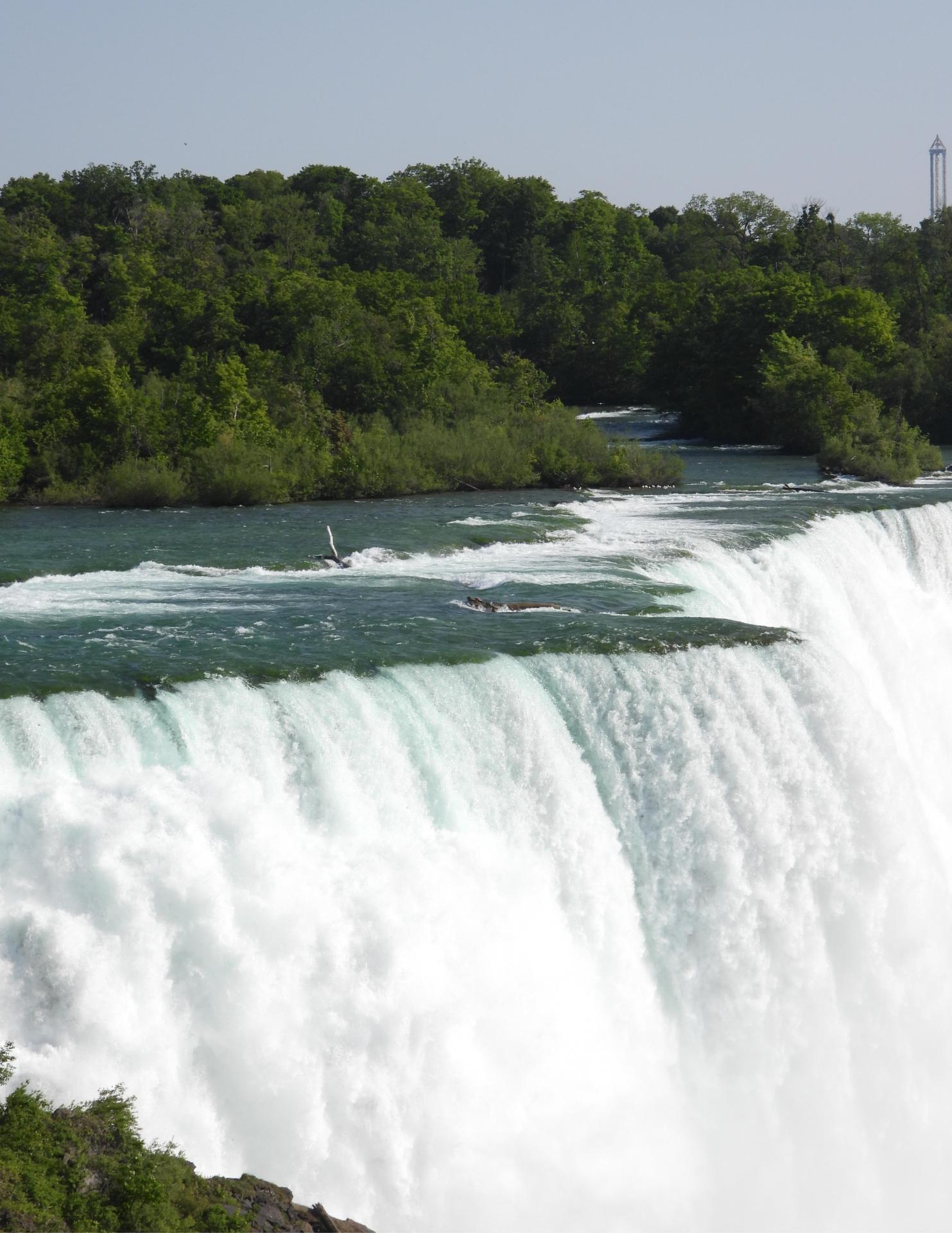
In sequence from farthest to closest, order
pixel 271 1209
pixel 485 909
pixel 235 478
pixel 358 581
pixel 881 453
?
pixel 881 453 < pixel 235 478 < pixel 358 581 < pixel 485 909 < pixel 271 1209

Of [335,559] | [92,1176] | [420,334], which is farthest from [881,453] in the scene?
[92,1176]

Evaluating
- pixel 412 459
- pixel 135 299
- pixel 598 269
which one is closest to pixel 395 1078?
pixel 412 459

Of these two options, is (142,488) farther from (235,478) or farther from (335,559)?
(335,559)

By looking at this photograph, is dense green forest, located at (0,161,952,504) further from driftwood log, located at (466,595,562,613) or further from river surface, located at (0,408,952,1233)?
river surface, located at (0,408,952,1233)

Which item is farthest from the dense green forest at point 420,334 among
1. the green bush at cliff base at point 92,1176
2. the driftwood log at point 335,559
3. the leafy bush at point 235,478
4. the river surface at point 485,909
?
the green bush at cliff base at point 92,1176

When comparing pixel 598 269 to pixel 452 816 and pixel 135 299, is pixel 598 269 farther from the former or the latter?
pixel 452 816

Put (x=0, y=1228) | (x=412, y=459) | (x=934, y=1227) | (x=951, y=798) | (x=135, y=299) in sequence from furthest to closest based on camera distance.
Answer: (x=135, y=299), (x=412, y=459), (x=951, y=798), (x=934, y=1227), (x=0, y=1228)
